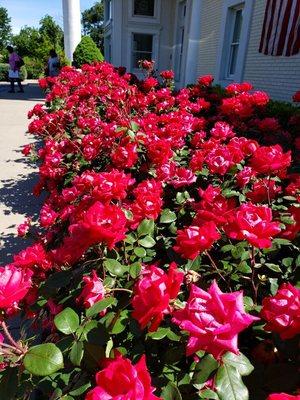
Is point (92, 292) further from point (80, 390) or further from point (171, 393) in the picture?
point (171, 393)

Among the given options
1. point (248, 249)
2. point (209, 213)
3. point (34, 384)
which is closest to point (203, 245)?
point (209, 213)

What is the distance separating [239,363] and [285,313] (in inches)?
6.4

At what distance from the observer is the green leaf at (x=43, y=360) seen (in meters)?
0.85

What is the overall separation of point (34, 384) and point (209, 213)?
75cm

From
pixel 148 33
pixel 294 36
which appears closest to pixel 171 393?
pixel 294 36

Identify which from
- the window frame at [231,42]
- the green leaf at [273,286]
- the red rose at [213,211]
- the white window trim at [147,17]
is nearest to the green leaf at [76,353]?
the red rose at [213,211]

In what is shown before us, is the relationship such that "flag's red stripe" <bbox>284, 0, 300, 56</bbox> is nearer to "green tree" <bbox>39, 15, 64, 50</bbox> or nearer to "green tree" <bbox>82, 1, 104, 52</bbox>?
"green tree" <bbox>39, 15, 64, 50</bbox>

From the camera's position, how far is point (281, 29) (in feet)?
21.7

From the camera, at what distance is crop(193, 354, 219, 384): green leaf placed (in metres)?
0.84

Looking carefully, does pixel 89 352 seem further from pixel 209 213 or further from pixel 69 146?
pixel 69 146

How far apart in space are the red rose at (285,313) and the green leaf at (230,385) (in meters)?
0.15

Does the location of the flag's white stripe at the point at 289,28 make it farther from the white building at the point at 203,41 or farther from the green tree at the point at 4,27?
the green tree at the point at 4,27

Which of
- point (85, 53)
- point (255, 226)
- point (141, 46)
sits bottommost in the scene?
point (255, 226)

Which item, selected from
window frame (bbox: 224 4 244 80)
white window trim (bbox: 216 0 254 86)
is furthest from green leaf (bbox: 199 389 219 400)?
window frame (bbox: 224 4 244 80)
